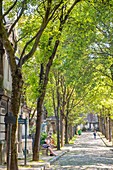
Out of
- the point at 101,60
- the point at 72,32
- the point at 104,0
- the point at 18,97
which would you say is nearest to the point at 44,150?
the point at 101,60

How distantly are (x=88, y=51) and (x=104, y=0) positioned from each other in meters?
12.1

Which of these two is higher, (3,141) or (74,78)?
(74,78)

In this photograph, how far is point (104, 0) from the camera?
14555 millimetres

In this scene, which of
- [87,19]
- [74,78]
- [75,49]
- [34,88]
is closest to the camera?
[87,19]

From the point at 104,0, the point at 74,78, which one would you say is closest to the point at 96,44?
the point at 74,78

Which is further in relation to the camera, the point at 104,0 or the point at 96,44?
the point at 96,44

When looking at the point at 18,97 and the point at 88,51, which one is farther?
the point at 88,51

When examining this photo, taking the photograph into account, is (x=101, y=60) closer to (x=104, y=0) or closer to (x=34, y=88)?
(x=34, y=88)

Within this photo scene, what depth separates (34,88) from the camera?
2028 cm

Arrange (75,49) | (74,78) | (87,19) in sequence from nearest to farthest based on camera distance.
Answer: (87,19) → (75,49) → (74,78)

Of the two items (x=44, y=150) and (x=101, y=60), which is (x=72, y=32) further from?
(x=44, y=150)

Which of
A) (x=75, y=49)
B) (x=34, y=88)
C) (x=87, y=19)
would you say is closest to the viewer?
(x=87, y=19)

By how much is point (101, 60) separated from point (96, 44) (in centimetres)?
120

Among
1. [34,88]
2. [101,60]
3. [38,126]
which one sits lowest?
[38,126]
